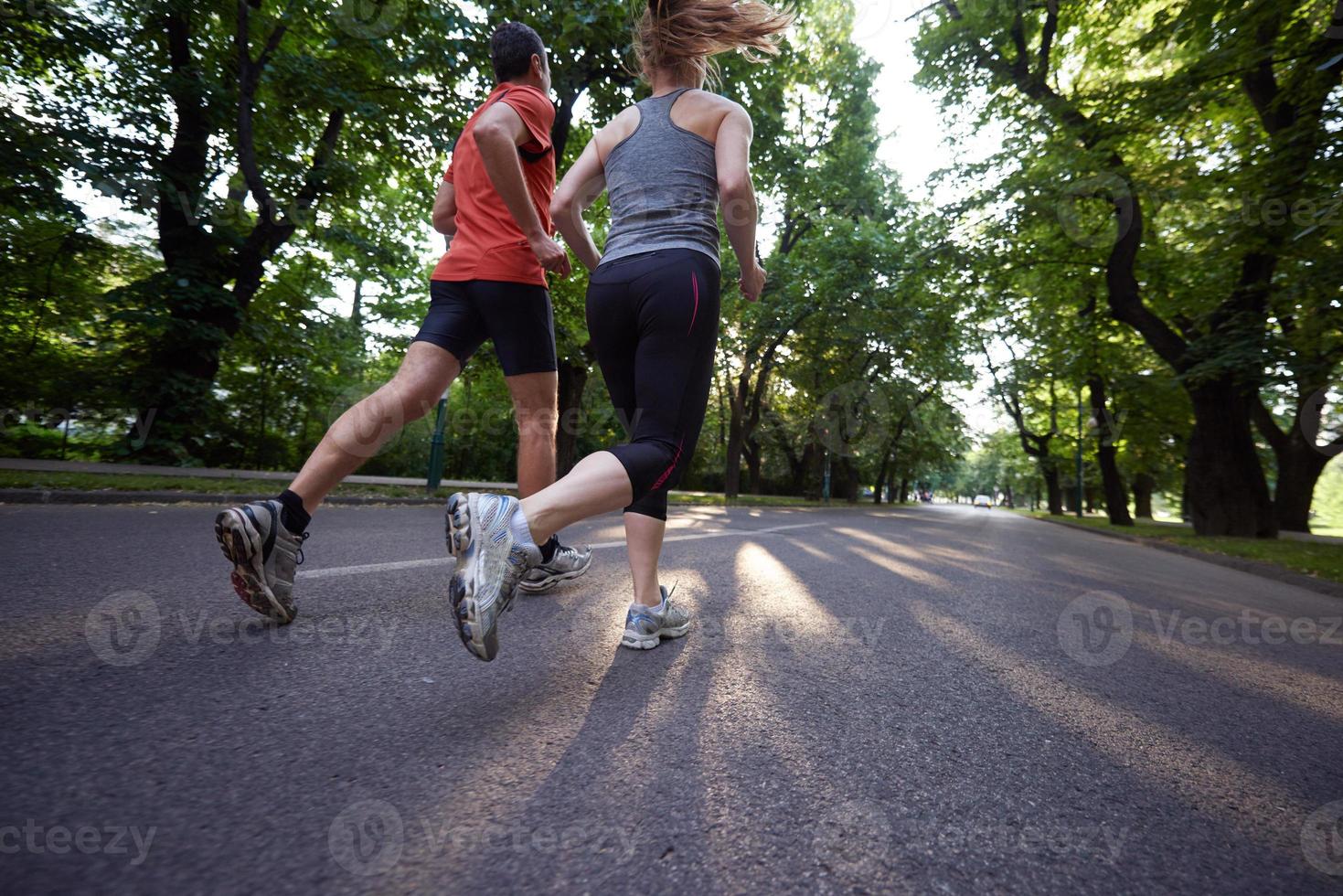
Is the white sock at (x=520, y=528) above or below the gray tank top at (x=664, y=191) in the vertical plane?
below

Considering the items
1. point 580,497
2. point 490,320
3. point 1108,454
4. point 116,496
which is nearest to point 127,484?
point 116,496

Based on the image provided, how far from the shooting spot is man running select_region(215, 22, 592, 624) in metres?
2.07

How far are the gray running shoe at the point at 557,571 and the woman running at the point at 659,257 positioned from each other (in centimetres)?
81

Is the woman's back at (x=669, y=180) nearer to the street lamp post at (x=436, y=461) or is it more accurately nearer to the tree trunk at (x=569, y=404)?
the street lamp post at (x=436, y=461)

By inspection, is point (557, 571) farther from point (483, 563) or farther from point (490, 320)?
point (483, 563)

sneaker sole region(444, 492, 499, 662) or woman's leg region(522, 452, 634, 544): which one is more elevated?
woman's leg region(522, 452, 634, 544)

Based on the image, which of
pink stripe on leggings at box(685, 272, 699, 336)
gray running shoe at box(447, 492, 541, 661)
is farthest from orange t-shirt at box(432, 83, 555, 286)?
gray running shoe at box(447, 492, 541, 661)

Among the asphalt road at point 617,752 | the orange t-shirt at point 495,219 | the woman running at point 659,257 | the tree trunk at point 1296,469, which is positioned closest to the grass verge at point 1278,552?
the asphalt road at point 617,752

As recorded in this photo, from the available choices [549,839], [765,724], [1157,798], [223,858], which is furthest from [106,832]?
[1157,798]

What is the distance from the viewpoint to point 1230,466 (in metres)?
13.0

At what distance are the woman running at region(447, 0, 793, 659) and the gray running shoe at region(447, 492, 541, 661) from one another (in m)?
0.05

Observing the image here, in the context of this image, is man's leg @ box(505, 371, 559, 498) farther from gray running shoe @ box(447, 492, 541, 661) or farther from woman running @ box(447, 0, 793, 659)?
gray running shoe @ box(447, 492, 541, 661)

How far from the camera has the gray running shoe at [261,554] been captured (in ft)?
6.29

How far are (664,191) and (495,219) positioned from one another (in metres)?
0.85
